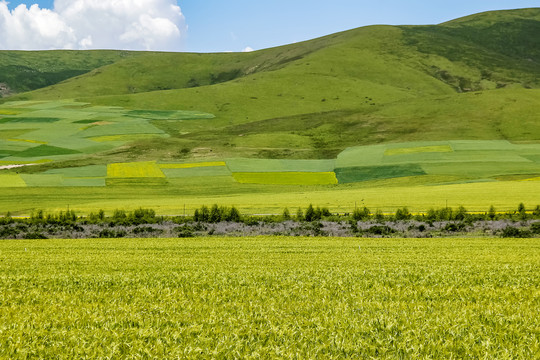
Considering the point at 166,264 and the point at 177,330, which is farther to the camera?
the point at 166,264

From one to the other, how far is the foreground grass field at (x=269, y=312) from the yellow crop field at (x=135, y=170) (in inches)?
3036

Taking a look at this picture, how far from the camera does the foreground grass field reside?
9258 mm

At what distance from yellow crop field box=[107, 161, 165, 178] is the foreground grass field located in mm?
77110

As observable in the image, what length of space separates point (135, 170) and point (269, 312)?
9364 centimetres

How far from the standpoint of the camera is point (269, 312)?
11969mm

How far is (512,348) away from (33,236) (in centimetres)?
4089

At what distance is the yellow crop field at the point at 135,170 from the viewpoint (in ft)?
318

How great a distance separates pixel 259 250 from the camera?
30.0 meters

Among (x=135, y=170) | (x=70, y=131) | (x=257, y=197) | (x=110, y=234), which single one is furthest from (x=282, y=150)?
(x=110, y=234)

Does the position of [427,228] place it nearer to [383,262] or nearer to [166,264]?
[383,262]

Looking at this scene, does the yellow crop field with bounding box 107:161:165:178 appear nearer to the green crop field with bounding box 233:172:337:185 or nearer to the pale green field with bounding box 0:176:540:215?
the pale green field with bounding box 0:176:540:215

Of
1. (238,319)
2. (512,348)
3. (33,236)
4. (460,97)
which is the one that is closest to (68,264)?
(238,319)

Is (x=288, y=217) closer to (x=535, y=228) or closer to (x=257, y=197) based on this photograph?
(x=535, y=228)

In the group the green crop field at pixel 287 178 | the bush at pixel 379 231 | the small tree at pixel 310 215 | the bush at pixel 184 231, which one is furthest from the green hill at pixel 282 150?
the bush at pixel 184 231
